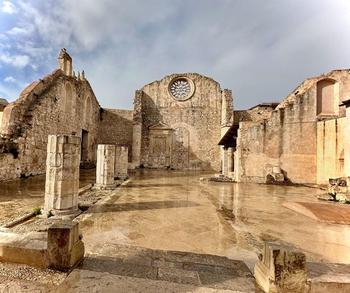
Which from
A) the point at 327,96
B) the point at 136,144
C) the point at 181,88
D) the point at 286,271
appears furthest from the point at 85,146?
the point at 286,271

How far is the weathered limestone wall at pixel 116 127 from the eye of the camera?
24.2 meters

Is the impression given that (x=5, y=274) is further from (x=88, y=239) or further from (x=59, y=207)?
(x=59, y=207)

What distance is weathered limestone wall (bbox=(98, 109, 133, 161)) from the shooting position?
24.2 metres

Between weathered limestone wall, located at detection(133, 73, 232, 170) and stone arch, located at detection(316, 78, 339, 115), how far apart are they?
11880 millimetres

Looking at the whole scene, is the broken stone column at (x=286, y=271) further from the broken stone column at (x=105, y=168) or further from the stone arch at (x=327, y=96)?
the stone arch at (x=327, y=96)

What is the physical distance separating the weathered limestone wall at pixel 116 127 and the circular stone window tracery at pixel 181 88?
17.4 ft

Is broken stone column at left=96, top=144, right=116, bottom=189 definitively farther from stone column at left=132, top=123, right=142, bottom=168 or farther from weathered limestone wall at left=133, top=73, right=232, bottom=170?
weathered limestone wall at left=133, top=73, right=232, bottom=170

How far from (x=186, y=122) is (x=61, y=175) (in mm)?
19277

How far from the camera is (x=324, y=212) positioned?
5.30 meters

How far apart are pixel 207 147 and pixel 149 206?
17.9 metres

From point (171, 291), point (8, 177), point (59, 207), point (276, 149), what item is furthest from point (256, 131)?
point (8, 177)

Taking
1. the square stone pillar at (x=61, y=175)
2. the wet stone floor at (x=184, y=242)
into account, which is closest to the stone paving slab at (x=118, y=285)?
the wet stone floor at (x=184, y=242)

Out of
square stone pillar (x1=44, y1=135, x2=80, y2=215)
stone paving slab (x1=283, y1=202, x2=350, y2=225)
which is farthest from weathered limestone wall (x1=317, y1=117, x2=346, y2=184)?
square stone pillar (x1=44, y1=135, x2=80, y2=215)

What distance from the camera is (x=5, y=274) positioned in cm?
213
